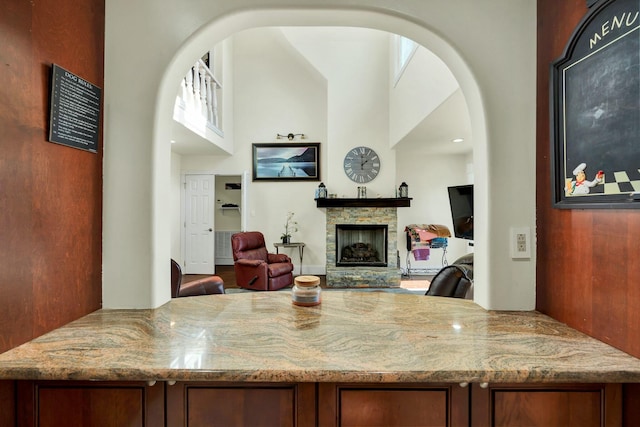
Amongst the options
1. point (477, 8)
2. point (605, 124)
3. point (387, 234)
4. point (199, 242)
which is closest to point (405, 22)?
point (477, 8)

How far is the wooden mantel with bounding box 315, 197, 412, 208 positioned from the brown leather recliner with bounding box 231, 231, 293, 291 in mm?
1194

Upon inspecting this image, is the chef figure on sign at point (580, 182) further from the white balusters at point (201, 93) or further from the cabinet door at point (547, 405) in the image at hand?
the white balusters at point (201, 93)

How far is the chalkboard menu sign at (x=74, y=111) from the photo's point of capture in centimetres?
102

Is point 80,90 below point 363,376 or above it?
above

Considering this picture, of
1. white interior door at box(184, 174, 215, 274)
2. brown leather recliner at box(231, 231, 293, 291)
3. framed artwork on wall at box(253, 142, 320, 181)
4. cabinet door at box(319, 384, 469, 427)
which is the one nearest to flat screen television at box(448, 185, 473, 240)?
cabinet door at box(319, 384, 469, 427)

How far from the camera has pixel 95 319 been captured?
1144mm

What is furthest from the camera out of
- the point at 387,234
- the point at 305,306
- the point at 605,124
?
the point at 387,234

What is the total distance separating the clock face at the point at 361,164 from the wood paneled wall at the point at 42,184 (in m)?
4.63

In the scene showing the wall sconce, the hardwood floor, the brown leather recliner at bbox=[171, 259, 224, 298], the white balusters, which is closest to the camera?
the brown leather recliner at bbox=[171, 259, 224, 298]

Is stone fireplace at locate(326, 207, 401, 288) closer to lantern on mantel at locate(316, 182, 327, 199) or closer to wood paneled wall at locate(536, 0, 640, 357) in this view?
lantern on mantel at locate(316, 182, 327, 199)

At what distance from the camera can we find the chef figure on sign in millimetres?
917

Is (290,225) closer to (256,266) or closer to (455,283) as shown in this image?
(256,266)

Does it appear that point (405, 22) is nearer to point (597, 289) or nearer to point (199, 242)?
point (597, 289)

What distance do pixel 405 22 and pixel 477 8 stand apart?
283 millimetres
